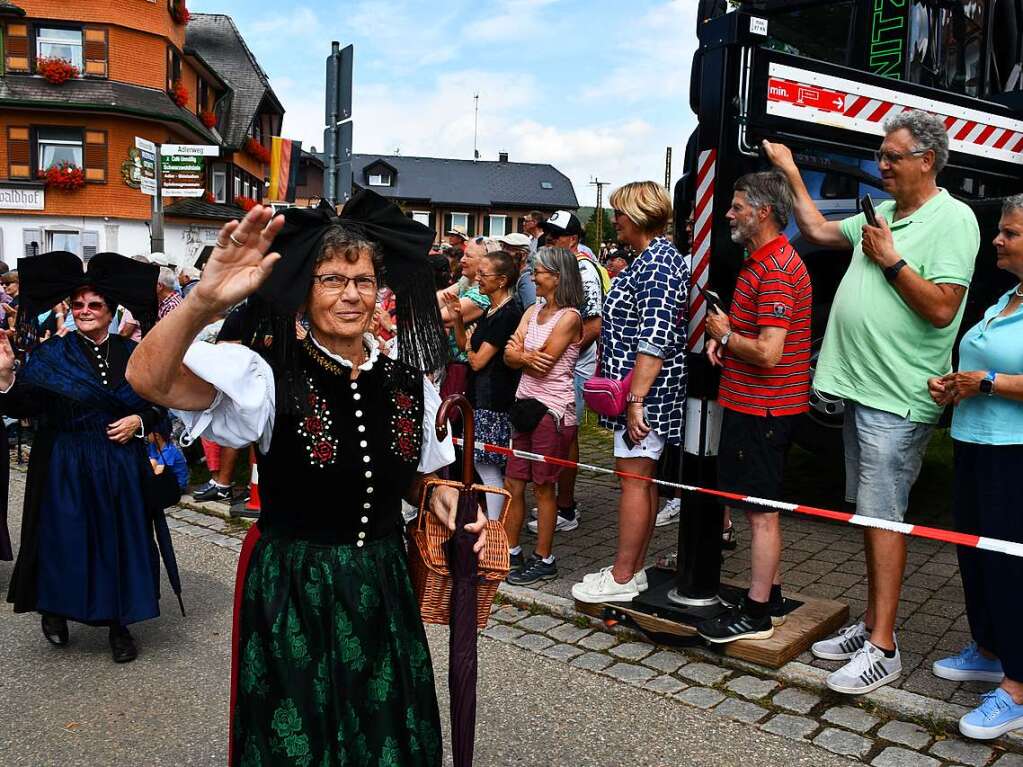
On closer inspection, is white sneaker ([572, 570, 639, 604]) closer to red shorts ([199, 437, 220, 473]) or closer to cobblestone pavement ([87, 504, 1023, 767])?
cobblestone pavement ([87, 504, 1023, 767])

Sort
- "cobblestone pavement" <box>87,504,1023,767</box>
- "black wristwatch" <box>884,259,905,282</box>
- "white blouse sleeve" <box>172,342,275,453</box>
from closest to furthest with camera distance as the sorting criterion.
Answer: "white blouse sleeve" <box>172,342,275,453</box> → "cobblestone pavement" <box>87,504,1023,767</box> → "black wristwatch" <box>884,259,905,282</box>

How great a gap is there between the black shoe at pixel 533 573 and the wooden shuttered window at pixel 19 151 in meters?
30.1

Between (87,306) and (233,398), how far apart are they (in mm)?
2760

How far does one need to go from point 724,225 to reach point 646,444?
3.59ft

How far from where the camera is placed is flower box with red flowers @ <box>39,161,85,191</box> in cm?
2995

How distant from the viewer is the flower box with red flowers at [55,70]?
30.0m

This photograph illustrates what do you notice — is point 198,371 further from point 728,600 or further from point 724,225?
point 728,600

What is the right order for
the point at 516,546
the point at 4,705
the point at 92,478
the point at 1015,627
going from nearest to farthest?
the point at 1015,627 → the point at 4,705 → the point at 92,478 → the point at 516,546

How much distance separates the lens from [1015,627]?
11.7ft

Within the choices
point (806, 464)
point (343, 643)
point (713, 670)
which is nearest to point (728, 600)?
point (713, 670)

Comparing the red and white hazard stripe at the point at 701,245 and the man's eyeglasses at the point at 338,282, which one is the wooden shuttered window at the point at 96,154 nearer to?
the red and white hazard stripe at the point at 701,245

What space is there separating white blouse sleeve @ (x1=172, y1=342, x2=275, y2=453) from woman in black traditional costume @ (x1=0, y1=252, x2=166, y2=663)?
8.32 feet

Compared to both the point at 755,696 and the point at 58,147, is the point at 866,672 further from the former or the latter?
the point at 58,147

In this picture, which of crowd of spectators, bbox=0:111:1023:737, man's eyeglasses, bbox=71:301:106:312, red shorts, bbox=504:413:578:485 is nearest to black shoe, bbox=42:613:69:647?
crowd of spectators, bbox=0:111:1023:737
